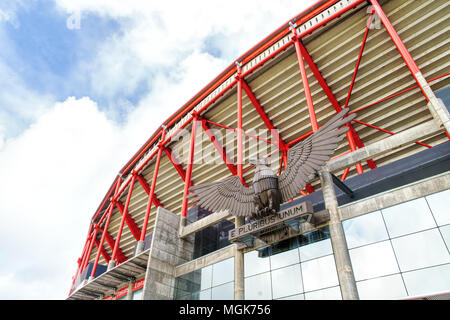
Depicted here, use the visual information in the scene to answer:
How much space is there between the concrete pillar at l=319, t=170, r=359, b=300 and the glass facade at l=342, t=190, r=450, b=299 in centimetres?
33

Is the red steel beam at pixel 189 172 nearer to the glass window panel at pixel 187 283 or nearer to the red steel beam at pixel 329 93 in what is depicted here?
the glass window panel at pixel 187 283

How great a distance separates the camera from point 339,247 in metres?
14.0

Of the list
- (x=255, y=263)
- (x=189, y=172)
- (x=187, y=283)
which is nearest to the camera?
(x=255, y=263)

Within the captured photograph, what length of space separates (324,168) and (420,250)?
5.69m

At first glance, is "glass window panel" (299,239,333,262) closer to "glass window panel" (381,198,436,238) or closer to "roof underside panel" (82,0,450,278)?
"glass window panel" (381,198,436,238)

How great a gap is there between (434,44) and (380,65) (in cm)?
366

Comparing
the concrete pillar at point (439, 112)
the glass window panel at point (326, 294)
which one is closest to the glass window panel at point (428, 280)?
the glass window panel at point (326, 294)

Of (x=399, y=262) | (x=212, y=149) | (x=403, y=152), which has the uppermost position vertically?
(x=212, y=149)

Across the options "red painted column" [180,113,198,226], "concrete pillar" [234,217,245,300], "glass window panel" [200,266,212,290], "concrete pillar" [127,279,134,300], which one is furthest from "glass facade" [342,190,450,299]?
"concrete pillar" [127,279,134,300]

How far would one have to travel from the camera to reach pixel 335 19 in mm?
23266

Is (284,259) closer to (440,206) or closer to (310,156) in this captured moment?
(310,156)

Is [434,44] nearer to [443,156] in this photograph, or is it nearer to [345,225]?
[443,156]

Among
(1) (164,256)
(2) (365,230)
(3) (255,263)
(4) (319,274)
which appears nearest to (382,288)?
(2) (365,230)
